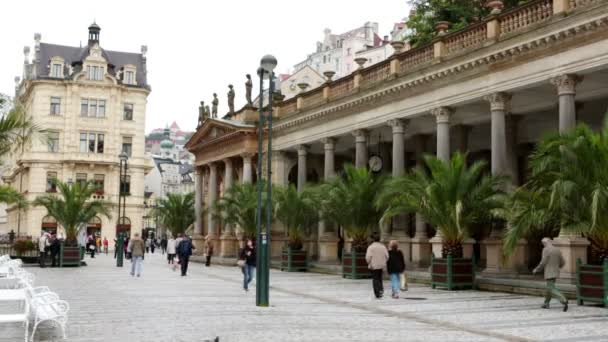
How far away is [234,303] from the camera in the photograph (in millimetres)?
16922

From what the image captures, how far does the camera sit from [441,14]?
3828 cm

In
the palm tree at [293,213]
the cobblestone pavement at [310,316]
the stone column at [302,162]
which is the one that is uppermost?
the stone column at [302,162]

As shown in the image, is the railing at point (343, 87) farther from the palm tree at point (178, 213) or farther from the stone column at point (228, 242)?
the palm tree at point (178, 213)

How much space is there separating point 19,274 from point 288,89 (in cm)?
5983

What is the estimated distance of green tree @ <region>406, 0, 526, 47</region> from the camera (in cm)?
3681

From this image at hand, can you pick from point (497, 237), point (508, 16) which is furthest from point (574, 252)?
point (508, 16)

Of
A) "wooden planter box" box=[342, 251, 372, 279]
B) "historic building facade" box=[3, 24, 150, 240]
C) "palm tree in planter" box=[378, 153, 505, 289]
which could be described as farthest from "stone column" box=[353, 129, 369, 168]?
"historic building facade" box=[3, 24, 150, 240]

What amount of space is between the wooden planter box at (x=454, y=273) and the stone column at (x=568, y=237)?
3.08 metres

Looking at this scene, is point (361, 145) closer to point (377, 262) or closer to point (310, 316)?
point (377, 262)

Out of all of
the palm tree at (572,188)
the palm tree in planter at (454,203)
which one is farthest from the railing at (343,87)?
the palm tree at (572,188)

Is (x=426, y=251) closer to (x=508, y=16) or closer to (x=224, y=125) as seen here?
(x=508, y=16)

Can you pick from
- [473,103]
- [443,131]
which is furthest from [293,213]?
[473,103]

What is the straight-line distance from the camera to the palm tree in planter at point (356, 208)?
86.4 feet

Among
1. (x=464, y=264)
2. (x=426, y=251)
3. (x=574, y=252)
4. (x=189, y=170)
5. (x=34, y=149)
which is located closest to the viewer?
(x=574, y=252)
